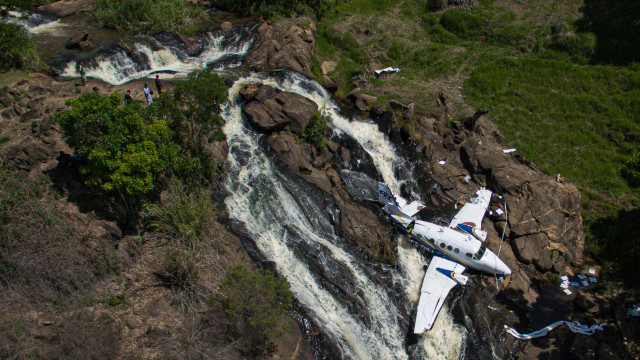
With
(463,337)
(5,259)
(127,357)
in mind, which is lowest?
(463,337)

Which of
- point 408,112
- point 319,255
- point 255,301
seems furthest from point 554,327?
point 408,112

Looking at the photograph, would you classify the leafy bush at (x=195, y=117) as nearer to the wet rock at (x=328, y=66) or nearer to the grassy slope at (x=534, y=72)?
the grassy slope at (x=534, y=72)

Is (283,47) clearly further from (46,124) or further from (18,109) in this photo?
(18,109)

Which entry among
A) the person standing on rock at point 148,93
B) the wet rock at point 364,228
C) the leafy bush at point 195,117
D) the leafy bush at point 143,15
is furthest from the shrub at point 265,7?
the wet rock at point 364,228

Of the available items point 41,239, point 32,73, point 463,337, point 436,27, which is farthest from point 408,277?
point 436,27

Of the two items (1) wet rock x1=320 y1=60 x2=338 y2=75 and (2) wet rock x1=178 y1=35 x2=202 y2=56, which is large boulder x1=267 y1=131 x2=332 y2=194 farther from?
(1) wet rock x1=320 y1=60 x2=338 y2=75

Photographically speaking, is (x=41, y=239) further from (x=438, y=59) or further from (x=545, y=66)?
(x=545, y=66)

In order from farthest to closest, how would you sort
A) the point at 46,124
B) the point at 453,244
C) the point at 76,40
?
the point at 76,40
the point at 453,244
the point at 46,124
